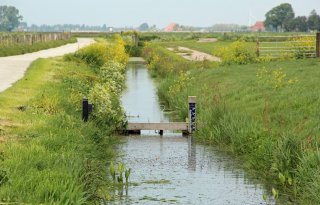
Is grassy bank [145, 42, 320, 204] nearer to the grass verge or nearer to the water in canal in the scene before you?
the water in canal

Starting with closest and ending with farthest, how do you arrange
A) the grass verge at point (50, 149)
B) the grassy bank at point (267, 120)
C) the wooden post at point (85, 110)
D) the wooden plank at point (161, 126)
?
the grass verge at point (50, 149), the grassy bank at point (267, 120), the wooden post at point (85, 110), the wooden plank at point (161, 126)

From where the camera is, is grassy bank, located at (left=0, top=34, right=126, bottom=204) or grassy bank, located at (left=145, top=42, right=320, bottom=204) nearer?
grassy bank, located at (left=0, top=34, right=126, bottom=204)

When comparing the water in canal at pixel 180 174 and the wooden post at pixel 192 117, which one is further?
the wooden post at pixel 192 117

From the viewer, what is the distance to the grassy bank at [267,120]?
1424 centimetres

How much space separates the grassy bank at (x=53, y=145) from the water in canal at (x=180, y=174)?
2.07ft

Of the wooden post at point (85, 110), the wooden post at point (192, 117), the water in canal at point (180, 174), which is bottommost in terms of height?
the water in canal at point (180, 174)

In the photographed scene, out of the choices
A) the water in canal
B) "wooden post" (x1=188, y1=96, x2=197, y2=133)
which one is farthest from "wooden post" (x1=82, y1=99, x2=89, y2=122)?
"wooden post" (x1=188, y1=96, x2=197, y2=133)

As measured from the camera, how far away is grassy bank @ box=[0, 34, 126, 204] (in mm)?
10719

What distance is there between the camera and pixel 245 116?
65.5 ft

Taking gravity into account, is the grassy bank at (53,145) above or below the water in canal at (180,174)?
above

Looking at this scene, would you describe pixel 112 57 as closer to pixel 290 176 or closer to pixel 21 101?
pixel 21 101

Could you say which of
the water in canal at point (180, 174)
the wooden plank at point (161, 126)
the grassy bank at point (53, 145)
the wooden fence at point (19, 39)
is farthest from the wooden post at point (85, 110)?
the wooden fence at point (19, 39)

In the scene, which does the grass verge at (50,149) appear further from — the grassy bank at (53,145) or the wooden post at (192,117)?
the wooden post at (192,117)

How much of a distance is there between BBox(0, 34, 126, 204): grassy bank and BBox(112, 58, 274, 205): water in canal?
0.63m
